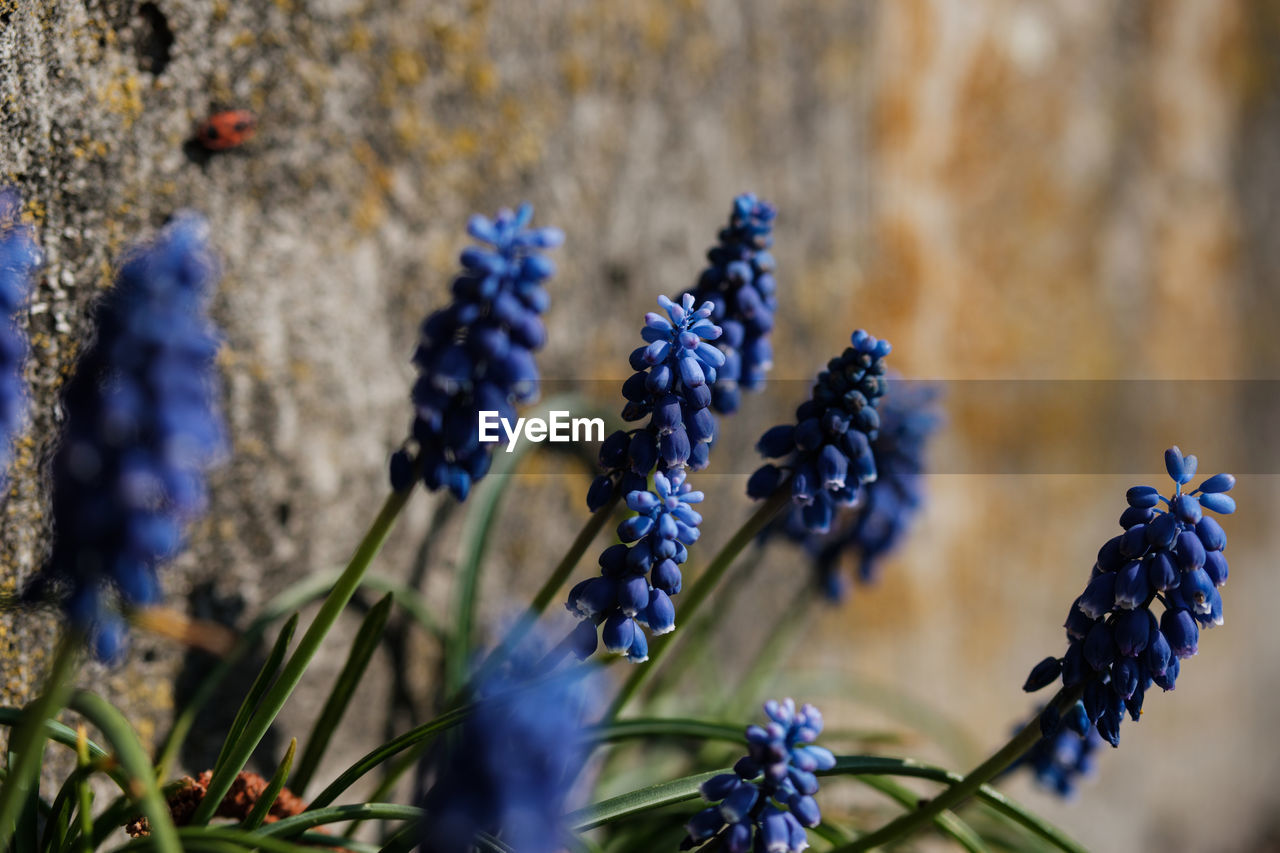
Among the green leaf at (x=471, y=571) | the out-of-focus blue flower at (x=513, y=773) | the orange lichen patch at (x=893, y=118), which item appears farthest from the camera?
the orange lichen patch at (x=893, y=118)

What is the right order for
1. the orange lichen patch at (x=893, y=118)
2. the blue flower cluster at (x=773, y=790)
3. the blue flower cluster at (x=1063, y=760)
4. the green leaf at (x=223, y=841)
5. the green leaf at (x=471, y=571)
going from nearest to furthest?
the green leaf at (x=223, y=841)
the blue flower cluster at (x=773, y=790)
the blue flower cluster at (x=1063, y=760)
the green leaf at (x=471, y=571)
the orange lichen patch at (x=893, y=118)

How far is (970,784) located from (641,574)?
0.53 meters

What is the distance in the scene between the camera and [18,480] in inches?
61.0

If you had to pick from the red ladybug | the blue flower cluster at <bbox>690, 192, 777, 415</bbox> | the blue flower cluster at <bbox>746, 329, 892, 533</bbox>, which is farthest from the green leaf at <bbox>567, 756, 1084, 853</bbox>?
the red ladybug

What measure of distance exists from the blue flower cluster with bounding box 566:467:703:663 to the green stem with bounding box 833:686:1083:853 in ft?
1.39

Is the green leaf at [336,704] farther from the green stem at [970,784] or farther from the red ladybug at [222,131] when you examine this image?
the red ladybug at [222,131]

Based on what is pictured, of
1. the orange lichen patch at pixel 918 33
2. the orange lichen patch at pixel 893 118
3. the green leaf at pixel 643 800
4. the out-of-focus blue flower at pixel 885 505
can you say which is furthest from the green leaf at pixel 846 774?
the orange lichen patch at pixel 918 33

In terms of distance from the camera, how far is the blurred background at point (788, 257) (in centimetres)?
183

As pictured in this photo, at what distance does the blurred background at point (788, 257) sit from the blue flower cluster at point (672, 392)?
915 mm

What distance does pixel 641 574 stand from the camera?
4.14 feet

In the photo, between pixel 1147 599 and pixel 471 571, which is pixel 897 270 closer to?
pixel 471 571

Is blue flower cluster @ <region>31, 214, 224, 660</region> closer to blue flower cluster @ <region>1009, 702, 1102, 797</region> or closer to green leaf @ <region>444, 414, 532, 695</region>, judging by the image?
green leaf @ <region>444, 414, 532, 695</region>

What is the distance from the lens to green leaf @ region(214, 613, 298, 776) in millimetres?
1354

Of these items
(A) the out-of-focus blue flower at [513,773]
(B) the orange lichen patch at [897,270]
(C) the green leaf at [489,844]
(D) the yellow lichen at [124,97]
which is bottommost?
(C) the green leaf at [489,844]
